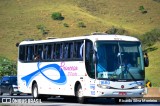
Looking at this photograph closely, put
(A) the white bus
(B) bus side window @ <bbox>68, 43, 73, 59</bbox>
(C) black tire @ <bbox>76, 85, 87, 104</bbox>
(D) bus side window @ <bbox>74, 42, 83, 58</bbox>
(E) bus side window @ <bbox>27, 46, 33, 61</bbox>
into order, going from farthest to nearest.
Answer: (E) bus side window @ <bbox>27, 46, 33, 61</bbox>
(B) bus side window @ <bbox>68, 43, 73, 59</bbox>
(D) bus side window @ <bbox>74, 42, 83, 58</bbox>
(C) black tire @ <bbox>76, 85, 87, 104</bbox>
(A) the white bus

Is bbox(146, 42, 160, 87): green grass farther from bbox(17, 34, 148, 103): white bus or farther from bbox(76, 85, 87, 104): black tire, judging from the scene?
bbox(76, 85, 87, 104): black tire

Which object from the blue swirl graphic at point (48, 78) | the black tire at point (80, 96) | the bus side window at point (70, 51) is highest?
the bus side window at point (70, 51)

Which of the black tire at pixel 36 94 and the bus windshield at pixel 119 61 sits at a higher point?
the bus windshield at pixel 119 61

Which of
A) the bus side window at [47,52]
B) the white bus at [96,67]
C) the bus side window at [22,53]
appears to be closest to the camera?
the white bus at [96,67]

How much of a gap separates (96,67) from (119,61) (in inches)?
43.5

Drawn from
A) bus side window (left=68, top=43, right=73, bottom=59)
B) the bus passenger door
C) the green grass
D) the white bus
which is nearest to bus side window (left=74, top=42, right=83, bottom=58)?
the white bus

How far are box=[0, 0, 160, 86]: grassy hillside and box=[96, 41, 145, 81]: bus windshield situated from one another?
6192 cm

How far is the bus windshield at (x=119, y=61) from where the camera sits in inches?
1166

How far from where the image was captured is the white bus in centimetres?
2959

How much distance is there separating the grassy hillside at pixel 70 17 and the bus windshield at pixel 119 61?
6192cm

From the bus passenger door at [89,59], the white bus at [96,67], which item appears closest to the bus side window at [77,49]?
the white bus at [96,67]

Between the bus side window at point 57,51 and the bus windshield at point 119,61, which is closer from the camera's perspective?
the bus windshield at point 119,61

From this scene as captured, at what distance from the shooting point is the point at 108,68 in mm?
29625

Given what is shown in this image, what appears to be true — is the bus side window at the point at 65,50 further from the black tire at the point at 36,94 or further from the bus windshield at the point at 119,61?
the black tire at the point at 36,94
